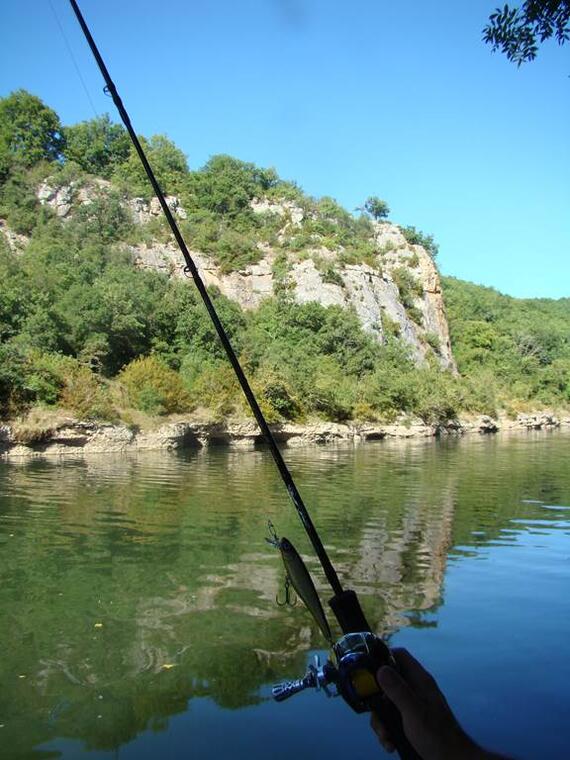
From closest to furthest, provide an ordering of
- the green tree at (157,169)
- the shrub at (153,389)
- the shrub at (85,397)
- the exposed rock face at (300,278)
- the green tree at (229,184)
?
the shrub at (85,397), the shrub at (153,389), the exposed rock face at (300,278), the green tree at (157,169), the green tree at (229,184)

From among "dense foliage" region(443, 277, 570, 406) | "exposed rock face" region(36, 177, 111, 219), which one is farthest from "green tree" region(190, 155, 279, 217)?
"dense foliage" region(443, 277, 570, 406)

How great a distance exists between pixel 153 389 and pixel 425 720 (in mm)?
31753

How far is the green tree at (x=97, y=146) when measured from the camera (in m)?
66.1

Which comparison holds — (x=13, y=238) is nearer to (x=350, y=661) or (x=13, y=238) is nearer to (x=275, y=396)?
(x=275, y=396)

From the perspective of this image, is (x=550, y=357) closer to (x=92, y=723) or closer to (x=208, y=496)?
(x=208, y=496)

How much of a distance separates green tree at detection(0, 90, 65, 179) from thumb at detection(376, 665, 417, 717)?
219ft

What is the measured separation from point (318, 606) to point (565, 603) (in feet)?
17.6

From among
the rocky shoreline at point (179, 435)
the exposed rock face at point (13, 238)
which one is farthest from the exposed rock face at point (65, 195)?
the rocky shoreline at point (179, 435)

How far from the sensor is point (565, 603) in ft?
22.5

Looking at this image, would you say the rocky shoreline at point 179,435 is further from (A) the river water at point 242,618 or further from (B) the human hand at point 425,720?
(B) the human hand at point 425,720

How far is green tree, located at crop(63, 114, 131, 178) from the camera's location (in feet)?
217

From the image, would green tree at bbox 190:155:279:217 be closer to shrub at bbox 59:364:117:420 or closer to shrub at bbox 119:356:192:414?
shrub at bbox 119:356:192:414

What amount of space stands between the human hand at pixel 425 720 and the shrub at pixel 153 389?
31.0 metres

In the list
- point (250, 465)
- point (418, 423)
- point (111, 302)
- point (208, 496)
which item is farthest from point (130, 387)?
point (418, 423)
